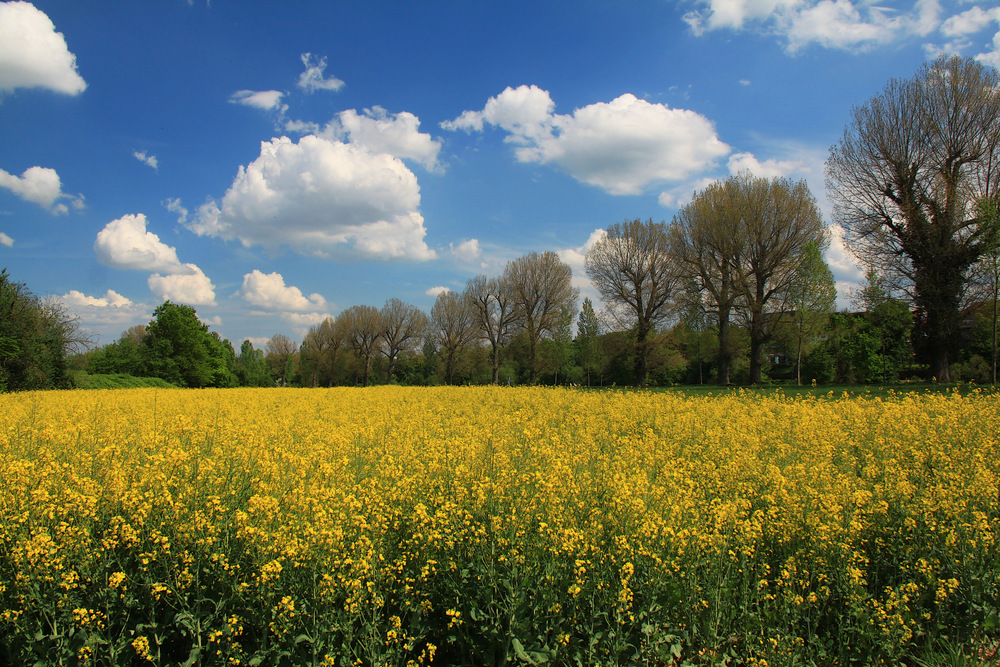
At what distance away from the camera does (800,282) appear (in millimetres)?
27672

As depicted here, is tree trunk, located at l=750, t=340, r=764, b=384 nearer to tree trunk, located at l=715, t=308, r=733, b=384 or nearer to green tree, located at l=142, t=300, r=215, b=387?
tree trunk, located at l=715, t=308, r=733, b=384

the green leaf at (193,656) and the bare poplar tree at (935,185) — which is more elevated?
the bare poplar tree at (935,185)

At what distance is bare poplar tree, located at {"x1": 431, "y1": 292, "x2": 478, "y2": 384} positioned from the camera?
2367 inches

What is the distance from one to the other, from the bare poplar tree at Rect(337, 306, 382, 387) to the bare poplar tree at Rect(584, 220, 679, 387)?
1503 inches

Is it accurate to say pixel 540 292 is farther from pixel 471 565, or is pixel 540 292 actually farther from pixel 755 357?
pixel 471 565

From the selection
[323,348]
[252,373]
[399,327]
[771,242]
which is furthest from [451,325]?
[771,242]

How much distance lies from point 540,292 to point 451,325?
54.8ft

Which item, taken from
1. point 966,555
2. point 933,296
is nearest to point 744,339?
point 933,296

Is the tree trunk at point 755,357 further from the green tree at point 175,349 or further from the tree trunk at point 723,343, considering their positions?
the green tree at point 175,349

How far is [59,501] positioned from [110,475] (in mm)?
466

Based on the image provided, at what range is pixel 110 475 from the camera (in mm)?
3959

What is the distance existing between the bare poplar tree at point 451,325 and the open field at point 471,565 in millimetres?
54984

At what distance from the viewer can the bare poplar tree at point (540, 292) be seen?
155 ft

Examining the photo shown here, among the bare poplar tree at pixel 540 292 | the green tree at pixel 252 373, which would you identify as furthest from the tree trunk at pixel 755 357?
the green tree at pixel 252 373
